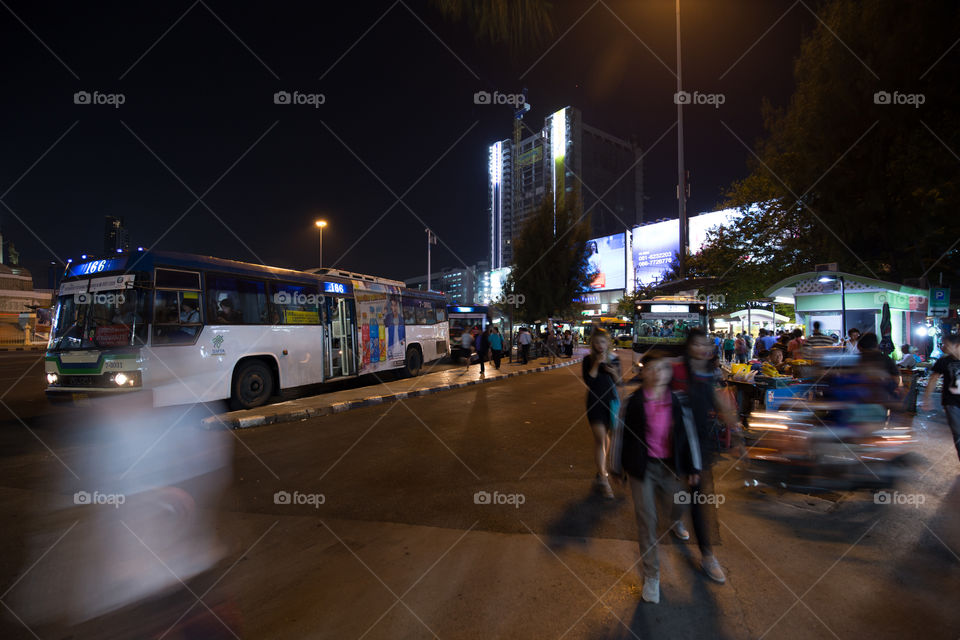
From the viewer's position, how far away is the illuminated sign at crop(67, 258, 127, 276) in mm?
7762

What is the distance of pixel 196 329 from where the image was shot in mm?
8383

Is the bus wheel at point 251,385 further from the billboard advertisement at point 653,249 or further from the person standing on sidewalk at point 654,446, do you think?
the billboard advertisement at point 653,249

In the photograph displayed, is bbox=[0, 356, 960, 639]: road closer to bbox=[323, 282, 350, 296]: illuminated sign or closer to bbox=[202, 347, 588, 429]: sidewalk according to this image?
bbox=[202, 347, 588, 429]: sidewalk

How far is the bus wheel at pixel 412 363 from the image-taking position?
51.4ft

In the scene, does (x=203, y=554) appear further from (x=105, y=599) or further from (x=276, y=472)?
(x=276, y=472)

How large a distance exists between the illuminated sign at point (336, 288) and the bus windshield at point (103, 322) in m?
4.54

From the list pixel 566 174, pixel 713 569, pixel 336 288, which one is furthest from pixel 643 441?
pixel 566 174

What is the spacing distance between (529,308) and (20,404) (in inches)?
1057

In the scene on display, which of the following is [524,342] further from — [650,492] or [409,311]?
[650,492]

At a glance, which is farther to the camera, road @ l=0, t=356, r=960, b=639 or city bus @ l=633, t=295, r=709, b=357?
city bus @ l=633, t=295, r=709, b=357

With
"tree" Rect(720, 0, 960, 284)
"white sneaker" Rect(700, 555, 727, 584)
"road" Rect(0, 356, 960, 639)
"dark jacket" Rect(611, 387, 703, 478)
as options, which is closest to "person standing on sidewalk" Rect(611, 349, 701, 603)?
"dark jacket" Rect(611, 387, 703, 478)

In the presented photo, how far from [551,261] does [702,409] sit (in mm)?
28821

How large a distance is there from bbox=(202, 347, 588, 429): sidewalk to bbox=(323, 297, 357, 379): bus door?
2.11 ft

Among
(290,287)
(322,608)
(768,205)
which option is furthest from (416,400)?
(768,205)
